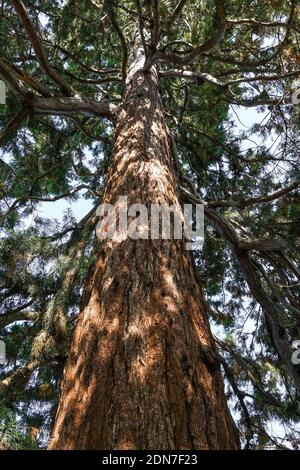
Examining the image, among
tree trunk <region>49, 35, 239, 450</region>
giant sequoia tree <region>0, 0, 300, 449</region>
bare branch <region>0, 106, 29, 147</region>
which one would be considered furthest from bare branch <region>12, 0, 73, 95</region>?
tree trunk <region>49, 35, 239, 450</region>

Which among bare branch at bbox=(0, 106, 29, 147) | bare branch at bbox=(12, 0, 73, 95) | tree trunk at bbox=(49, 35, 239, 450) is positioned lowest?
tree trunk at bbox=(49, 35, 239, 450)

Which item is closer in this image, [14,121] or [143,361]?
[143,361]

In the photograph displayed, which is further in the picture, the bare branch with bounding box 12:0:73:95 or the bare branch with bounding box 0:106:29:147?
the bare branch with bounding box 0:106:29:147

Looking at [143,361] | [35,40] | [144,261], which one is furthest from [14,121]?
[143,361]

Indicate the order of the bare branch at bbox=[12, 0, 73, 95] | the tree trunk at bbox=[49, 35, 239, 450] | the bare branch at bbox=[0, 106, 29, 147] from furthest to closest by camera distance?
the bare branch at bbox=[0, 106, 29, 147] → the bare branch at bbox=[12, 0, 73, 95] → the tree trunk at bbox=[49, 35, 239, 450]

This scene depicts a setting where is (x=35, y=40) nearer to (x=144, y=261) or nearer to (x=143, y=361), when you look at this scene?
(x=144, y=261)

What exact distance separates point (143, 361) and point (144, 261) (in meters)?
0.67

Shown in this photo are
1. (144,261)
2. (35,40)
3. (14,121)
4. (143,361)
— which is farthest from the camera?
(14,121)

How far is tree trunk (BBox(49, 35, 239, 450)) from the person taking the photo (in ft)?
5.00

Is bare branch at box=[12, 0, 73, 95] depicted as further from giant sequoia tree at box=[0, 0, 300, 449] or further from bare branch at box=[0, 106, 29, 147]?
bare branch at box=[0, 106, 29, 147]

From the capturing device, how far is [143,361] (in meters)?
1.73

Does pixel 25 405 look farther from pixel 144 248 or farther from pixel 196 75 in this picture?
pixel 196 75

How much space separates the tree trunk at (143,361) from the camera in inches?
60.0

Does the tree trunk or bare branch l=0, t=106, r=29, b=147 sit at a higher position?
bare branch l=0, t=106, r=29, b=147
